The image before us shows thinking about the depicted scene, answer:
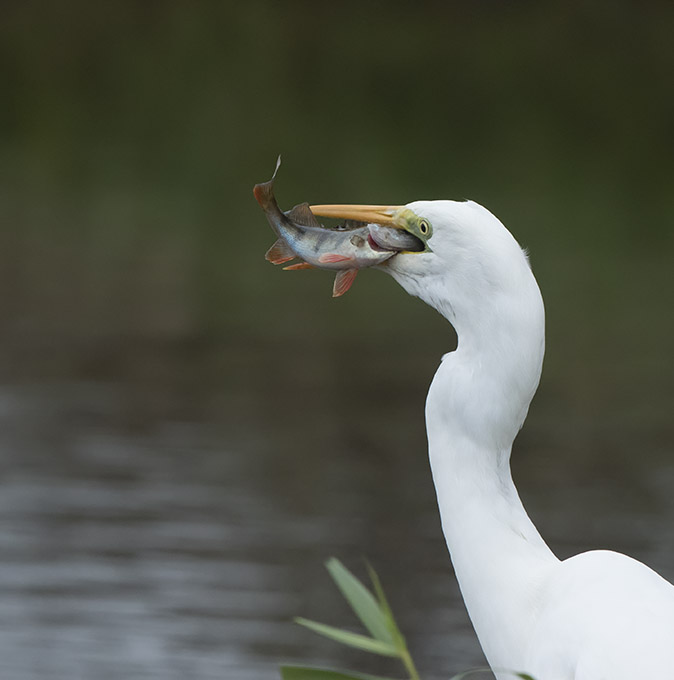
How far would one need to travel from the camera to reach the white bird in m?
2.32

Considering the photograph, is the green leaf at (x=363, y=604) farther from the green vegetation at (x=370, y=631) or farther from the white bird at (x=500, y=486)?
the white bird at (x=500, y=486)

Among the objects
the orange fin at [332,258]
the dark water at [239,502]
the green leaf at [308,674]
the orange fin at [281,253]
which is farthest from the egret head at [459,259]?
the dark water at [239,502]

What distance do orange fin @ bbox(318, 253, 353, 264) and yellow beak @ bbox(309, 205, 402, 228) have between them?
65 mm

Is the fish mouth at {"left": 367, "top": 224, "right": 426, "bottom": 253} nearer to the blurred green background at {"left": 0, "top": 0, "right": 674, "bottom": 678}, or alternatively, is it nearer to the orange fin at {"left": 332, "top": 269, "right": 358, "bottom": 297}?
the orange fin at {"left": 332, "top": 269, "right": 358, "bottom": 297}

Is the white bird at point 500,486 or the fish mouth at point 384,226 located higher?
the fish mouth at point 384,226

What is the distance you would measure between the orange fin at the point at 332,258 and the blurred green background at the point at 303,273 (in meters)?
3.96

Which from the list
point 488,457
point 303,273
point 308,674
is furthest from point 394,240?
point 303,273

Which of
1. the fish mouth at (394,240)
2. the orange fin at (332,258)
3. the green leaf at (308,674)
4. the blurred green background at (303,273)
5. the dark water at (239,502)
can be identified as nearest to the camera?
the green leaf at (308,674)

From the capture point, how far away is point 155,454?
8.78 meters

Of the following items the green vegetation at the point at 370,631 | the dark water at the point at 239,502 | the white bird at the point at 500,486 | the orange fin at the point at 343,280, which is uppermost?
the dark water at the point at 239,502

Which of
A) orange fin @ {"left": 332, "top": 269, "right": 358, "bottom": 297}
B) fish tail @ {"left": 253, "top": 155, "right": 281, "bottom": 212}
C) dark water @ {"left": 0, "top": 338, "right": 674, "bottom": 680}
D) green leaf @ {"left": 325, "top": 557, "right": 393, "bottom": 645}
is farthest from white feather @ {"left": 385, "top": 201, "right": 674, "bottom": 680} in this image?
dark water @ {"left": 0, "top": 338, "right": 674, "bottom": 680}

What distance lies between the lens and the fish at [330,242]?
8.29 ft

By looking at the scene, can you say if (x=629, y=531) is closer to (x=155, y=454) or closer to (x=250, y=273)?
(x=155, y=454)

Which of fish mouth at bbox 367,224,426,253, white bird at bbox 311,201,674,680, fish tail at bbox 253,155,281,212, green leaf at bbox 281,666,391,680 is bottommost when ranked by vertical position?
green leaf at bbox 281,666,391,680
